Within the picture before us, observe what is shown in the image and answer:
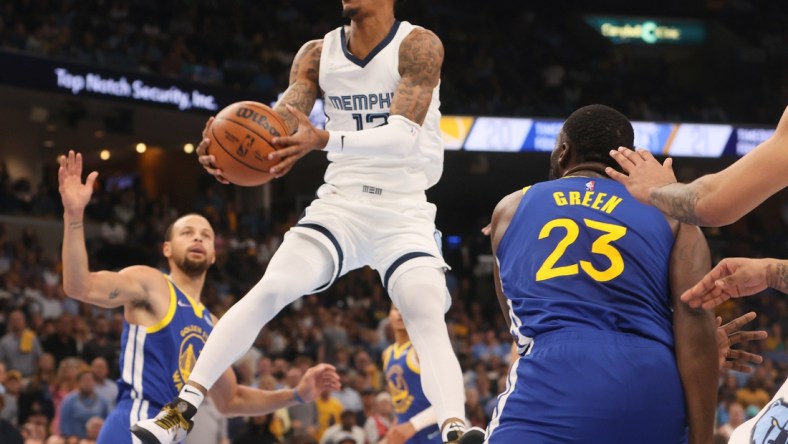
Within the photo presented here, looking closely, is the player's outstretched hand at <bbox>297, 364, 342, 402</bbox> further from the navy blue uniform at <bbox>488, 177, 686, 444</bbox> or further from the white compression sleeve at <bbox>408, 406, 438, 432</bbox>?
the navy blue uniform at <bbox>488, 177, 686, 444</bbox>

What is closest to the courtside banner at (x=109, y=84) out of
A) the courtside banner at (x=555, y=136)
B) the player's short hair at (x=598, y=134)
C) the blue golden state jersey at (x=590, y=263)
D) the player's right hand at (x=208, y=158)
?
the courtside banner at (x=555, y=136)

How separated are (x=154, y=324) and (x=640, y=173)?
3.56m

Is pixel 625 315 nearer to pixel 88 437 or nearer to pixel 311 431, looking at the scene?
pixel 88 437

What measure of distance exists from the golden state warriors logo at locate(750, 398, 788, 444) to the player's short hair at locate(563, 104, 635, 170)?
3.17 ft

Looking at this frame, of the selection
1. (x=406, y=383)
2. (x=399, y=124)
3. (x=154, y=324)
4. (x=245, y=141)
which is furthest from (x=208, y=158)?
(x=406, y=383)

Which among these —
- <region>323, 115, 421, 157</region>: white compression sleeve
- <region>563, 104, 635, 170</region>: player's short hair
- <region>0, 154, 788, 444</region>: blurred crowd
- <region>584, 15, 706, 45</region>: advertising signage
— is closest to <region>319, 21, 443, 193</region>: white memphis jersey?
<region>323, 115, 421, 157</region>: white compression sleeve

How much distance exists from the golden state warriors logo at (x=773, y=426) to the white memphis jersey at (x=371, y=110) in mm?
Result: 2625

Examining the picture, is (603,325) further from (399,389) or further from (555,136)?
(555,136)

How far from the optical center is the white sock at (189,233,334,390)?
5.18 metres

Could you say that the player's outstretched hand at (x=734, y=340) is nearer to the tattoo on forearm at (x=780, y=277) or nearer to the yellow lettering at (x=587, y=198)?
the tattoo on forearm at (x=780, y=277)

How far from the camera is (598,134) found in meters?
3.82

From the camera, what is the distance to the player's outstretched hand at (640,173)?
3445 mm

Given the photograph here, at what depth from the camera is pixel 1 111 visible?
22531 millimetres

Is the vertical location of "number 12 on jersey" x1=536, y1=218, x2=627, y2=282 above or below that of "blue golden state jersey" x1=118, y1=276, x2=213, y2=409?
above
